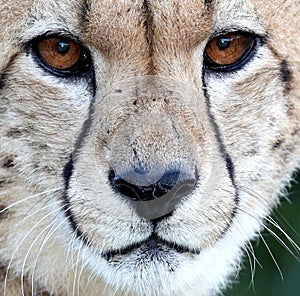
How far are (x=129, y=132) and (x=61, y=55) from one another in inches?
15.3

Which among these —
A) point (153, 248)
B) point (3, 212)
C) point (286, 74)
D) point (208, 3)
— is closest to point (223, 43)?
point (208, 3)

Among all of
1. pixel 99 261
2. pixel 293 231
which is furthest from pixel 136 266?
pixel 293 231

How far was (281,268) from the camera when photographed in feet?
15.4

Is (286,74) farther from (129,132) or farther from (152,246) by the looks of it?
(152,246)

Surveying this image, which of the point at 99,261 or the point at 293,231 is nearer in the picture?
the point at 99,261

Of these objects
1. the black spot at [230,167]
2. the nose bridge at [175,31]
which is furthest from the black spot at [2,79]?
the black spot at [230,167]

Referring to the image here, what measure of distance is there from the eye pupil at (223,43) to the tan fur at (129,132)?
60mm

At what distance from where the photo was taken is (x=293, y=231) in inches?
179

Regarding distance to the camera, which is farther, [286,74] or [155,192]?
[286,74]

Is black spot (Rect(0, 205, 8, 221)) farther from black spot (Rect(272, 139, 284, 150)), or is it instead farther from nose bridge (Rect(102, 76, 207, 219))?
black spot (Rect(272, 139, 284, 150))

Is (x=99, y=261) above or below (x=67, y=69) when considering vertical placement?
below

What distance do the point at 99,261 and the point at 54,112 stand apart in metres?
0.53

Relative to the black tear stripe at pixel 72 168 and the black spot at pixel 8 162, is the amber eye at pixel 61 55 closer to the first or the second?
the black tear stripe at pixel 72 168

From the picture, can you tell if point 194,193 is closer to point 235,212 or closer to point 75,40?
point 235,212
